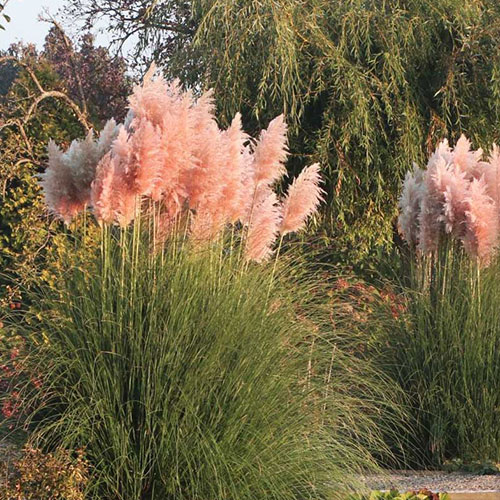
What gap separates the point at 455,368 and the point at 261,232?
5.86 ft

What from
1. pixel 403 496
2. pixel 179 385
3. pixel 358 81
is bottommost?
pixel 403 496

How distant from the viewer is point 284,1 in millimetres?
10656

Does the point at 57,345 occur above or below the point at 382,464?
above

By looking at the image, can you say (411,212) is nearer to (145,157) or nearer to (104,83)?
(145,157)

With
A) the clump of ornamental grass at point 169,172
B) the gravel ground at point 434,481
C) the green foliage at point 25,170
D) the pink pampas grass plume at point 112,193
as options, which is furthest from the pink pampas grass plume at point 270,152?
the green foliage at point 25,170

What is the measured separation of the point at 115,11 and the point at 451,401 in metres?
9.12

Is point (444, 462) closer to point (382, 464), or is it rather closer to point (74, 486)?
point (382, 464)

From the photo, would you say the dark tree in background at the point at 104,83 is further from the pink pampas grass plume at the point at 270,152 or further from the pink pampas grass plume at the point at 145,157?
the pink pampas grass plume at the point at 145,157

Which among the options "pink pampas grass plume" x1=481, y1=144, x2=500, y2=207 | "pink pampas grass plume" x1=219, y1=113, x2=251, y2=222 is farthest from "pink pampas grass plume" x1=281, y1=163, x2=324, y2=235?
"pink pampas grass plume" x1=481, y1=144, x2=500, y2=207

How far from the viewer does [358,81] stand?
10.2 metres

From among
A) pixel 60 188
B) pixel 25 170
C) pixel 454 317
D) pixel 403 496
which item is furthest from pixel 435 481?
pixel 25 170

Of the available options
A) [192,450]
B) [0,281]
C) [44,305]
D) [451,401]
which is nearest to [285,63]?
[0,281]

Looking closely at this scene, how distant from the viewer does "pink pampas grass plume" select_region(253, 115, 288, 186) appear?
17.7ft

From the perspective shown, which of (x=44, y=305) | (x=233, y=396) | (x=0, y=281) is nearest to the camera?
(x=233, y=396)
